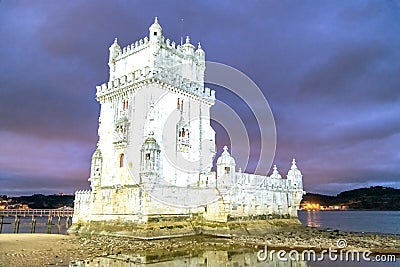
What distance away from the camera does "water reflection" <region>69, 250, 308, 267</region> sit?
936 inches

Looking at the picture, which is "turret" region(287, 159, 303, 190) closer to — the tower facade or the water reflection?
the tower facade

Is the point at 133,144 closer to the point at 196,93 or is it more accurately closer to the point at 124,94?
the point at 124,94

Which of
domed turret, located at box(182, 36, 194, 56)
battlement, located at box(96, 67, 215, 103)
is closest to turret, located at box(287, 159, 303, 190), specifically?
battlement, located at box(96, 67, 215, 103)

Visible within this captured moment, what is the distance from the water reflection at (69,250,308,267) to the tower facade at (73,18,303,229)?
27.4 feet

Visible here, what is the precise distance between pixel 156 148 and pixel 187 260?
13488 mm

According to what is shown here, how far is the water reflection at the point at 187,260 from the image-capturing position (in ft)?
78.0

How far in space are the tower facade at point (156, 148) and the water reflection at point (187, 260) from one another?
8.35m

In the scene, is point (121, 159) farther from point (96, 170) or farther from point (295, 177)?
point (295, 177)

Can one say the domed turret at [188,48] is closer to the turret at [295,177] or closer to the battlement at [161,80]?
the battlement at [161,80]

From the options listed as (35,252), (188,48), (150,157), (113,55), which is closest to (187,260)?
(35,252)

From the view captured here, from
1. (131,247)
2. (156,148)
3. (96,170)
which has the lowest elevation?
(131,247)

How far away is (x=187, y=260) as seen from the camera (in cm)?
2523

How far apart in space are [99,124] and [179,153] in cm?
1101

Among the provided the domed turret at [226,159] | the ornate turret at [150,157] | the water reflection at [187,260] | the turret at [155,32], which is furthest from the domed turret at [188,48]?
the water reflection at [187,260]
